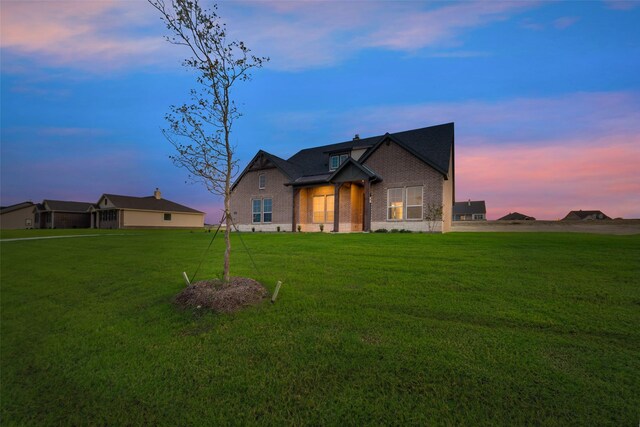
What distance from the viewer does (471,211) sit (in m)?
70.2

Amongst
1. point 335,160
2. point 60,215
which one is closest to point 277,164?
point 335,160

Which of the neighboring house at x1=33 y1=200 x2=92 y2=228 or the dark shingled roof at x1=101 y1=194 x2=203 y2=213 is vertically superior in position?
the dark shingled roof at x1=101 y1=194 x2=203 y2=213

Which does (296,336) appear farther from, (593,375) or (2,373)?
(2,373)

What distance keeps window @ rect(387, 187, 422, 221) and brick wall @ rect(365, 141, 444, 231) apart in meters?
0.27

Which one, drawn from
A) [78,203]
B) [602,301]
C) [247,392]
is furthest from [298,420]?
[78,203]

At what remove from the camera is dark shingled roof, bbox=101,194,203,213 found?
1668 inches

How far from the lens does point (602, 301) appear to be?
4.58 m

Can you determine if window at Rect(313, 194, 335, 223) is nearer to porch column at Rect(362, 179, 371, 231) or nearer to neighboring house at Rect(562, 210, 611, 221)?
porch column at Rect(362, 179, 371, 231)

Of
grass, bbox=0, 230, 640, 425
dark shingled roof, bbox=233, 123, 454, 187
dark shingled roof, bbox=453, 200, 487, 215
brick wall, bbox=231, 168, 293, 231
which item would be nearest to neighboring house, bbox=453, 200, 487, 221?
dark shingled roof, bbox=453, 200, 487, 215

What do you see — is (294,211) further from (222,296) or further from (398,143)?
(222,296)

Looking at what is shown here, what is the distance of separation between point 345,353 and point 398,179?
17120 millimetres

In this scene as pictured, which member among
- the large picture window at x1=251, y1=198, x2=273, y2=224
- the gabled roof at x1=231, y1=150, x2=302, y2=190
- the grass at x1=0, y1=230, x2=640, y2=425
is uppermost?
the gabled roof at x1=231, y1=150, x2=302, y2=190

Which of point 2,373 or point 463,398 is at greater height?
point 463,398

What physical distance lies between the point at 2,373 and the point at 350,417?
4.28 m
